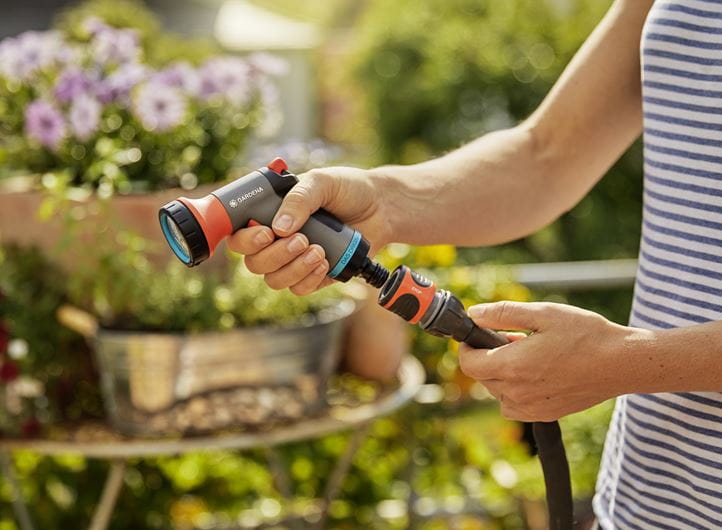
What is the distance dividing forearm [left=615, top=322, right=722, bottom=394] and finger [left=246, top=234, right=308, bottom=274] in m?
0.36

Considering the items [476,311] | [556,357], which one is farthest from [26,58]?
[556,357]

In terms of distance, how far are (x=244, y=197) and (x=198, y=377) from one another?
1012mm

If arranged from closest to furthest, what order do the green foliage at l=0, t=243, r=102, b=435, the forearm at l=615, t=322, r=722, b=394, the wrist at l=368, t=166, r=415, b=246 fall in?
1. the forearm at l=615, t=322, r=722, b=394
2. the wrist at l=368, t=166, r=415, b=246
3. the green foliage at l=0, t=243, r=102, b=435

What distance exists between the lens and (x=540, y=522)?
9.63 ft

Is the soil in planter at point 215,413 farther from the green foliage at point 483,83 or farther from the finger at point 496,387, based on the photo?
the green foliage at point 483,83

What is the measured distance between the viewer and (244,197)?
114cm

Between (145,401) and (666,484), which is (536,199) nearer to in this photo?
(666,484)

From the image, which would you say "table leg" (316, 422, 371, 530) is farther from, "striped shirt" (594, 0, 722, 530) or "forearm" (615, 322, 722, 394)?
"forearm" (615, 322, 722, 394)

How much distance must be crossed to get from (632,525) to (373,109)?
5072mm

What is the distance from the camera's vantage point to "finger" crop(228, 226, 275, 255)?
1.13m

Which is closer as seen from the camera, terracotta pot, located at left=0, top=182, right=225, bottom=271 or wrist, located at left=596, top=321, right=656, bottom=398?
wrist, located at left=596, top=321, right=656, bottom=398

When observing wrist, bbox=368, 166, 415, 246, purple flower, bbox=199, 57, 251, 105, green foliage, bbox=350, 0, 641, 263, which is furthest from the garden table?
green foliage, bbox=350, 0, 641, 263

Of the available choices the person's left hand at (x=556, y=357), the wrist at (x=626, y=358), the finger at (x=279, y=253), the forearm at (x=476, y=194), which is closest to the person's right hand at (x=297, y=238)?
the finger at (x=279, y=253)

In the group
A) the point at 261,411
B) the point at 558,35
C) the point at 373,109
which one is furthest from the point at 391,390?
the point at 373,109
